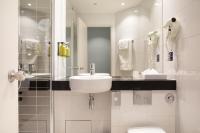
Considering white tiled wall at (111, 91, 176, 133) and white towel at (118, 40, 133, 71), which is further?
white towel at (118, 40, 133, 71)

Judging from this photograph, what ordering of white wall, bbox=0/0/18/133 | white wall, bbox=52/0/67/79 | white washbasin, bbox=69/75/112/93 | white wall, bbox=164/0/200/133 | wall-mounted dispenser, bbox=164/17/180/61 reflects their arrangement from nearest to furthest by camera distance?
1. white wall, bbox=0/0/18/133
2. white wall, bbox=164/0/200/133
3. white washbasin, bbox=69/75/112/93
4. wall-mounted dispenser, bbox=164/17/180/61
5. white wall, bbox=52/0/67/79

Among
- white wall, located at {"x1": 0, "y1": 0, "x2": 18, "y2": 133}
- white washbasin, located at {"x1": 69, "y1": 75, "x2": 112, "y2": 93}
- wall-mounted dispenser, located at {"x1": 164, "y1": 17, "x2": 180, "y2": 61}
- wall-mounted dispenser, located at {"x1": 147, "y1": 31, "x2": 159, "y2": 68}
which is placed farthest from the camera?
wall-mounted dispenser, located at {"x1": 147, "y1": 31, "x2": 159, "y2": 68}

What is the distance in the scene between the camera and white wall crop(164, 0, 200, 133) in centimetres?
162

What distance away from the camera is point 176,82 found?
6.73 feet

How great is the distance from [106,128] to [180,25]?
1.41 metres

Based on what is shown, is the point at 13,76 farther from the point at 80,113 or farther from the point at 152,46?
the point at 152,46

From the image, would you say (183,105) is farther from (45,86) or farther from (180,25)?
(45,86)

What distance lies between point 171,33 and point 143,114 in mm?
922

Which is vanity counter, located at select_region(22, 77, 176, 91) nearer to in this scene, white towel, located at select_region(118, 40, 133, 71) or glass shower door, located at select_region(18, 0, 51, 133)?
glass shower door, located at select_region(18, 0, 51, 133)

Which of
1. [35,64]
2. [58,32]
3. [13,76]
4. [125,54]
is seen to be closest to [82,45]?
[58,32]

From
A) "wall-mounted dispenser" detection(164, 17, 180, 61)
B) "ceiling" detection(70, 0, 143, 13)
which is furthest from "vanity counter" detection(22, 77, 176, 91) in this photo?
"ceiling" detection(70, 0, 143, 13)

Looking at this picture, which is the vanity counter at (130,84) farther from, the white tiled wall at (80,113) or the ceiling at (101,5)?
the ceiling at (101,5)

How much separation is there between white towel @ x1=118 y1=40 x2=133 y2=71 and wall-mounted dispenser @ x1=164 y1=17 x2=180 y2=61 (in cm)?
47

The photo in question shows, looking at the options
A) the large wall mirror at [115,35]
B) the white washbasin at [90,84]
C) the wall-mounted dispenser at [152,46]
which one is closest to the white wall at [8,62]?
the white washbasin at [90,84]
